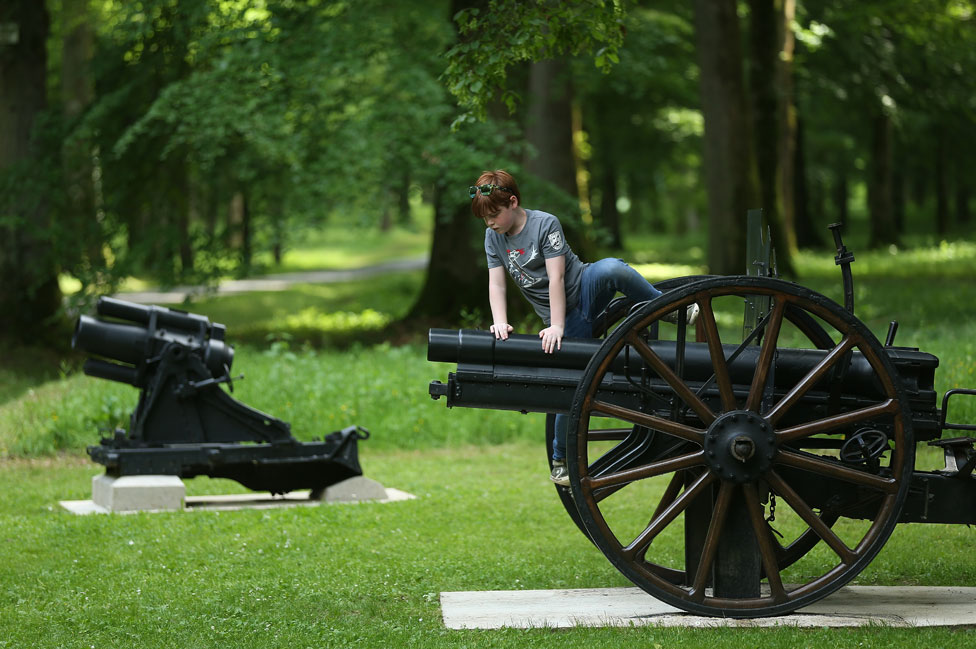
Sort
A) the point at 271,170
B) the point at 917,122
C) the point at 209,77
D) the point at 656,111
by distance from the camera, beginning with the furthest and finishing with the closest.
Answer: the point at 656,111
the point at 917,122
the point at 271,170
the point at 209,77

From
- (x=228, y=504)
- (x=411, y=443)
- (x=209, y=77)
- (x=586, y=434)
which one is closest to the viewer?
(x=586, y=434)

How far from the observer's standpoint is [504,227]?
553 cm

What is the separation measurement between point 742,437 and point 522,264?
1.26 m

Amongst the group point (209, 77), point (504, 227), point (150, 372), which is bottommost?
point (150, 372)

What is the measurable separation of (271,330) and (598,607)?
14883 millimetres

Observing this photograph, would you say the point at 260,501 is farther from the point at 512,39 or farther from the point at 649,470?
the point at 649,470

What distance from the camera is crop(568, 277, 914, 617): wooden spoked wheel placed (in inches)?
197

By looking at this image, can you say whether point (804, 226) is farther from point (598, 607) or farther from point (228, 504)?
point (598, 607)

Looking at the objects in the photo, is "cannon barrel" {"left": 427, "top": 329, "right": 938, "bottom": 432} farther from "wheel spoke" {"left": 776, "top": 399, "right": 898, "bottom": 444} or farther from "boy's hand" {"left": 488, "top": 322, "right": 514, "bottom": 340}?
"wheel spoke" {"left": 776, "top": 399, "right": 898, "bottom": 444}

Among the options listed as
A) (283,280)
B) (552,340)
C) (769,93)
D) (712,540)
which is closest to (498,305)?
(552,340)

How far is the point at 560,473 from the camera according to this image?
567 centimetres

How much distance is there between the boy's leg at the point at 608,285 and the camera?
5512 millimetres

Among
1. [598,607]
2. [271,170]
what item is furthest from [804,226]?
[598,607]

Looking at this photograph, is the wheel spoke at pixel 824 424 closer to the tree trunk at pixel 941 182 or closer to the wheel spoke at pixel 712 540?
the wheel spoke at pixel 712 540
